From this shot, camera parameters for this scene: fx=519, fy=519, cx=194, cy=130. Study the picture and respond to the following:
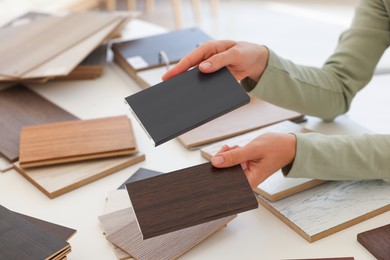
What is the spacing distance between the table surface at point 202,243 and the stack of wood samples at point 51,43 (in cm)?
10

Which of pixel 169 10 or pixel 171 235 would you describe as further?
pixel 169 10

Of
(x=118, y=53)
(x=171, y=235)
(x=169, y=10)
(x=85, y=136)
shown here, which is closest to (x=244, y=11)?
(x=169, y=10)

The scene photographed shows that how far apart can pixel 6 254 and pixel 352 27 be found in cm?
102

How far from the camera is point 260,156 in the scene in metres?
0.96

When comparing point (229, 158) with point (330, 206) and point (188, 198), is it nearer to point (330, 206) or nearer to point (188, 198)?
point (188, 198)

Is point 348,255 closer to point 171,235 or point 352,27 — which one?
point 171,235

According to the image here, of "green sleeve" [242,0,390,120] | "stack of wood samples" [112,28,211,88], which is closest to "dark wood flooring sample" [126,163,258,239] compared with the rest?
"green sleeve" [242,0,390,120]

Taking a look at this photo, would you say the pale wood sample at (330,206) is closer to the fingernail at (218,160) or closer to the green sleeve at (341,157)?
the green sleeve at (341,157)

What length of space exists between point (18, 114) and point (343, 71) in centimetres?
89

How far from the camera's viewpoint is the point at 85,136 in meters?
1.25

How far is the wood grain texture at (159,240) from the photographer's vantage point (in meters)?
0.91

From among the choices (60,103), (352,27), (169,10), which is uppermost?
(352,27)

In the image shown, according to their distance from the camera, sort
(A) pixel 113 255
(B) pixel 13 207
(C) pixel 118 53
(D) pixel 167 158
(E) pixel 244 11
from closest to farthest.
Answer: (A) pixel 113 255
(B) pixel 13 207
(D) pixel 167 158
(C) pixel 118 53
(E) pixel 244 11

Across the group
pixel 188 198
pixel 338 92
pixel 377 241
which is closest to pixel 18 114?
pixel 188 198
